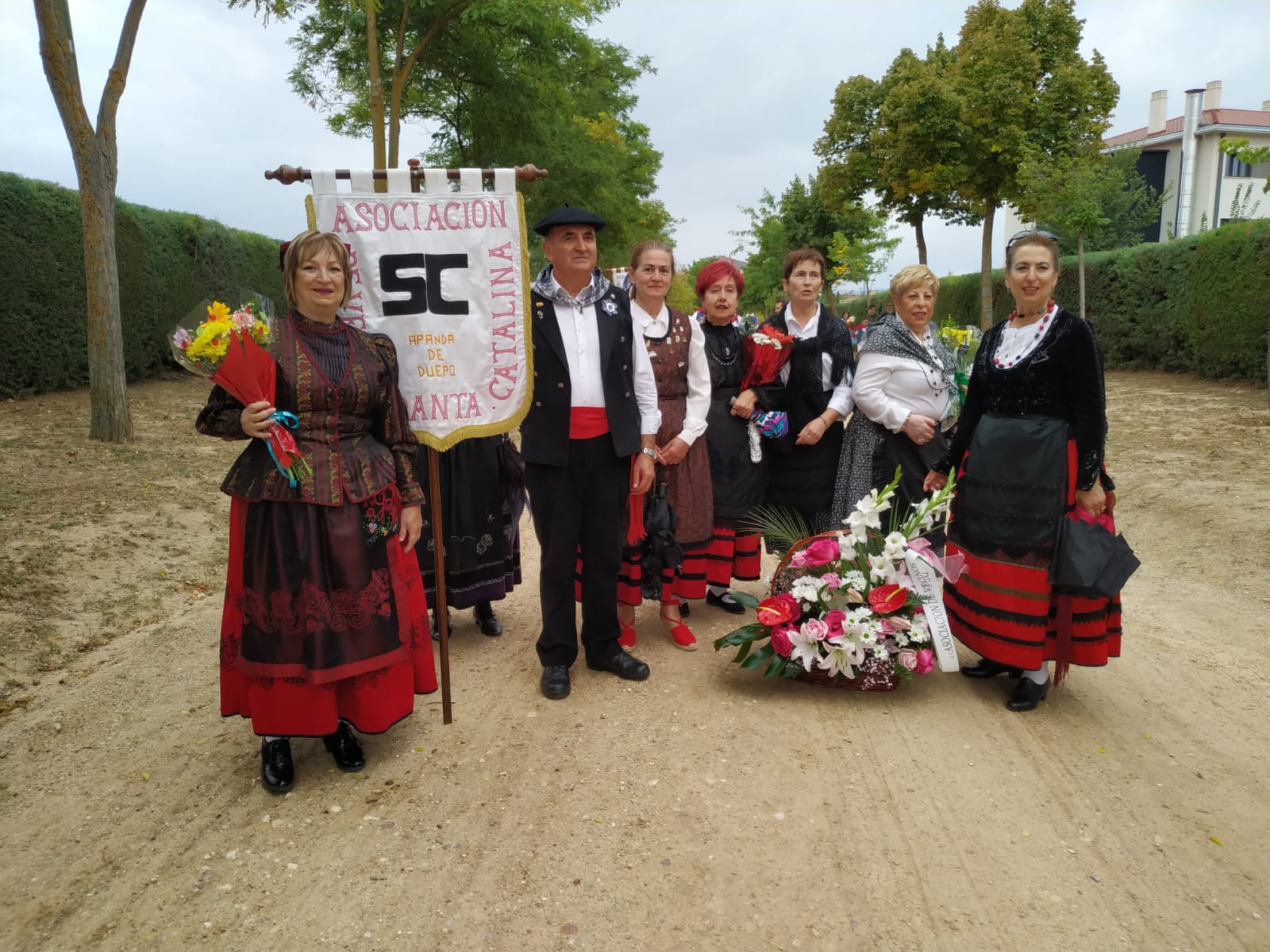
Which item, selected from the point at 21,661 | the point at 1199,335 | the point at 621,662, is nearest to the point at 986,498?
the point at 621,662

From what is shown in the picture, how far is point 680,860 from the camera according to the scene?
259 centimetres

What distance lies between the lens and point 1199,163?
3316 centimetres

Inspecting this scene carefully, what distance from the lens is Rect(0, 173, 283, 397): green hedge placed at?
29.2 feet

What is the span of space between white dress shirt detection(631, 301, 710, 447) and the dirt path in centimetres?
124

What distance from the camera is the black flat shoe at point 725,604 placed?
5.06 meters

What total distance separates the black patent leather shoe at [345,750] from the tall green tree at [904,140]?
17053mm

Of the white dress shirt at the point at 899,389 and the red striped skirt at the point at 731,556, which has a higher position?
the white dress shirt at the point at 899,389

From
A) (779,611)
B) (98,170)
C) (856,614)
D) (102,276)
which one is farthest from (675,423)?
(98,170)

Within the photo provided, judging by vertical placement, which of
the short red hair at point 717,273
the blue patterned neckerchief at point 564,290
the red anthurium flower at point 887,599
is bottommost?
the red anthurium flower at point 887,599

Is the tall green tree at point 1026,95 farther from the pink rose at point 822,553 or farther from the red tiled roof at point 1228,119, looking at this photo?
the red tiled roof at point 1228,119

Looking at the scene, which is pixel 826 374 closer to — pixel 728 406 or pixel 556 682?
pixel 728 406

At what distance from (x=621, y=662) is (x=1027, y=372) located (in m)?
2.28

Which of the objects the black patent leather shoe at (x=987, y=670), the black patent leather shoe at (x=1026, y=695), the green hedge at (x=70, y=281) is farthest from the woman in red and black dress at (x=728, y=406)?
the green hedge at (x=70, y=281)

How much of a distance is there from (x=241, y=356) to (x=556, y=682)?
2002mm
